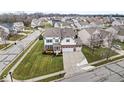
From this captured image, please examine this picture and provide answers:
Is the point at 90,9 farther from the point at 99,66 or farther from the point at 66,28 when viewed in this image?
the point at 99,66

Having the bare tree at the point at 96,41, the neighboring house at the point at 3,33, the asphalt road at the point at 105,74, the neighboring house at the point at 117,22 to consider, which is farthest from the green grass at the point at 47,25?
the neighboring house at the point at 117,22

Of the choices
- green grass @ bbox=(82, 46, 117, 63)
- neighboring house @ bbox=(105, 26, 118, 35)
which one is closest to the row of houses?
A: green grass @ bbox=(82, 46, 117, 63)

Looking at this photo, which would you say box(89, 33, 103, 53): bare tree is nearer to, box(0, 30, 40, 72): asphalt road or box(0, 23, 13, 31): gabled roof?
box(0, 30, 40, 72): asphalt road

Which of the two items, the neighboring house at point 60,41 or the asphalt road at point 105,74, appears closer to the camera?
the asphalt road at point 105,74

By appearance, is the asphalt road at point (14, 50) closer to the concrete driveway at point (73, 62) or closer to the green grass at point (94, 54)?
the concrete driveway at point (73, 62)

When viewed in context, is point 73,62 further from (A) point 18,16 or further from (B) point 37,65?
(A) point 18,16

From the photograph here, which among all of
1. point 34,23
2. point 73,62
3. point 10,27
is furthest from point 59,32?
point 10,27
